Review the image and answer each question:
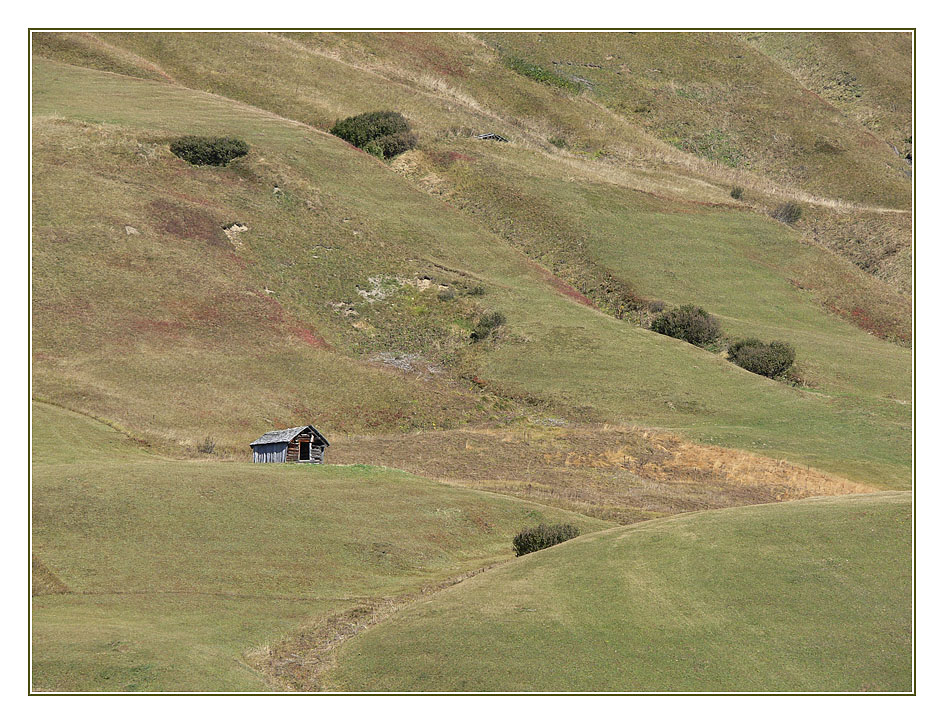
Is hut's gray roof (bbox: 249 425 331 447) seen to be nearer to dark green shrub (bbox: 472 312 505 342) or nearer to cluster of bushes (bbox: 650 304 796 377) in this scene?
dark green shrub (bbox: 472 312 505 342)

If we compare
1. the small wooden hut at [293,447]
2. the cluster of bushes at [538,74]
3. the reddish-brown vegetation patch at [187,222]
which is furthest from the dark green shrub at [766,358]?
the cluster of bushes at [538,74]

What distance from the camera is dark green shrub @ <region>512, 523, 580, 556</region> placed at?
37.3 m

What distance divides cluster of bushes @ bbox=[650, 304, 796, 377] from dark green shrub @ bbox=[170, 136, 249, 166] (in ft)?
127

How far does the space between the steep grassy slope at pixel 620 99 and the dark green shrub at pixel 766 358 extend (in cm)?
3216

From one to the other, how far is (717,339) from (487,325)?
17766mm

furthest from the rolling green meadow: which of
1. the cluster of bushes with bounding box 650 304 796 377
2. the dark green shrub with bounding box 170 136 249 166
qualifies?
the dark green shrub with bounding box 170 136 249 166

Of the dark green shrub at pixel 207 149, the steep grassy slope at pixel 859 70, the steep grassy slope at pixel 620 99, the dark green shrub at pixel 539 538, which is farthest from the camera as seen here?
the steep grassy slope at pixel 859 70

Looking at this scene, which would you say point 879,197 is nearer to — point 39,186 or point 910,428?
point 910,428

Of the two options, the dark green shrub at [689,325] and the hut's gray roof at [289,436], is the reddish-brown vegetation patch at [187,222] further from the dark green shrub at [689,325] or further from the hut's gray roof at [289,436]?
the dark green shrub at [689,325]

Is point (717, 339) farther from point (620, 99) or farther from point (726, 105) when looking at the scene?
point (726, 105)

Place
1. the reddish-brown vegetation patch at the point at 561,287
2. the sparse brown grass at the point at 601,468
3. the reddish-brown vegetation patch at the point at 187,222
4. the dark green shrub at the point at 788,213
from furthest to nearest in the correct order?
the dark green shrub at the point at 788,213 → the reddish-brown vegetation patch at the point at 561,287 → the reddish-brown vegetation patch at the point at 187,222 → the sparse brown grass at the point at 601,468

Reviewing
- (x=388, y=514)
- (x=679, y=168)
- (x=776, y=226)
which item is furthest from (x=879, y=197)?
(x=388, y=514)

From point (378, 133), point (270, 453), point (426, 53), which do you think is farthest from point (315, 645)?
point (426, 53)

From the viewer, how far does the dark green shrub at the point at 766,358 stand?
72688 mm
